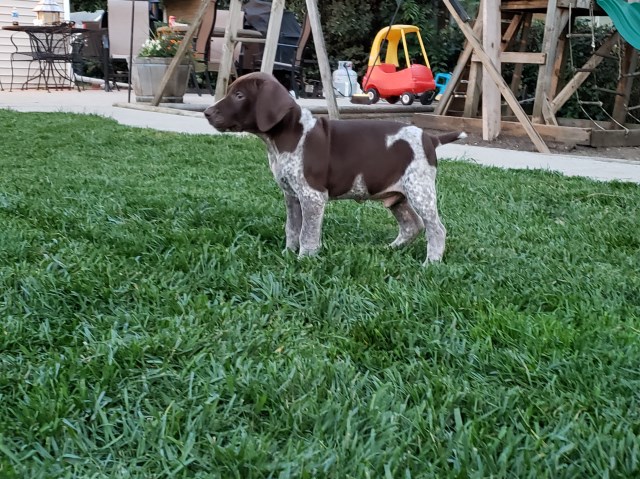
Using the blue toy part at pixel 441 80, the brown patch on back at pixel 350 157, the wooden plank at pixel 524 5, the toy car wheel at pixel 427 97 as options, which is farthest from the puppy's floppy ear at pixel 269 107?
the blue toy part at pixel 441 80

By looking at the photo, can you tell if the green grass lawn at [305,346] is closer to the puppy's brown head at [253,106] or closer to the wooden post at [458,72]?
the puppy's brown head at [253,106]

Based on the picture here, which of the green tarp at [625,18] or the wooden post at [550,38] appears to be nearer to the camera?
the green tarp at [625,18]

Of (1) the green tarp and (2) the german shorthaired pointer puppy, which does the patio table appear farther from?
(2) the german shorthaired pointer puppy

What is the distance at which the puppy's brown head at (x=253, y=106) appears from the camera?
3021 mm

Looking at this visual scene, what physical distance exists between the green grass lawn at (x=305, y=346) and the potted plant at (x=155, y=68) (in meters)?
7.42

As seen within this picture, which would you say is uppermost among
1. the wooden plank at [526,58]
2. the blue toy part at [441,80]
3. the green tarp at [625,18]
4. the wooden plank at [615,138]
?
the green tarp at [625,18]

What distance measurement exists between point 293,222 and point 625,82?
24.1 ft

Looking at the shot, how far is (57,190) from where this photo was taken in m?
4.37

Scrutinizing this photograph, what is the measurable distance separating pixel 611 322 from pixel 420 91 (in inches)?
457

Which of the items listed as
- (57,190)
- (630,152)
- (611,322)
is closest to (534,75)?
(630,152)

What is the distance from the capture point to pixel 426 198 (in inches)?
128

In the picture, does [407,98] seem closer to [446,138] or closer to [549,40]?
[549,40]

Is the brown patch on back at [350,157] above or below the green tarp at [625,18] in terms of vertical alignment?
below

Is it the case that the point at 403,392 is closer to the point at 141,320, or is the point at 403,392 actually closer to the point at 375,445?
the point at 375,445
